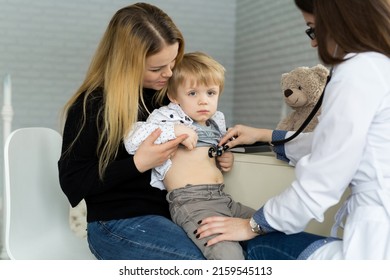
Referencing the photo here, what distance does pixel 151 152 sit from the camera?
1.25 metres

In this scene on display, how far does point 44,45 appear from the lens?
13.0 ft

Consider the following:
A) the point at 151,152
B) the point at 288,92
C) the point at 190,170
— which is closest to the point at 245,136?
the point at 190,170

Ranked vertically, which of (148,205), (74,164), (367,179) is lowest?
(148,205)

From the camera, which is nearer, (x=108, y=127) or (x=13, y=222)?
(x=108, y=127)

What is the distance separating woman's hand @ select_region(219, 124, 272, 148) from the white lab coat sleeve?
0.47 metres

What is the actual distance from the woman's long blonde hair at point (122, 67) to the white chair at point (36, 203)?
265mm

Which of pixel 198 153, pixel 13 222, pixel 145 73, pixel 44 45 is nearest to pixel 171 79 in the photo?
pixel 145 73

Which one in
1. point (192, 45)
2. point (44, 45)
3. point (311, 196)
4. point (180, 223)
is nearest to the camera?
point (311, 196)

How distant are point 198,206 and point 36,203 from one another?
22.0 inches

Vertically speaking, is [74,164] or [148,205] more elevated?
Result: [74,164]

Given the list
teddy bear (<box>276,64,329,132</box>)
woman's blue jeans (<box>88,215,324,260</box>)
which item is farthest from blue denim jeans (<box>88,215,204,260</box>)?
teddy bear (<box>276,64,329,132</box>)

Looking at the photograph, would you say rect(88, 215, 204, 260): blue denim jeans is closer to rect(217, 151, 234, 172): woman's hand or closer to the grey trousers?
the grey trousers

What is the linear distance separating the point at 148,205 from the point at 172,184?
0.09 m

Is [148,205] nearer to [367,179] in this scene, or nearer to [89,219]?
[89,219]
